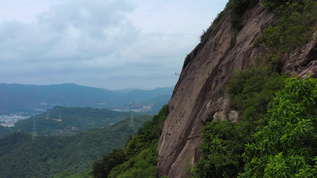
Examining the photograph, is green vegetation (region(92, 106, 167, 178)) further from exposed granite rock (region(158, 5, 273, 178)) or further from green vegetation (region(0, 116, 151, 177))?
green vegetation (region(0, 116, 151, 177))

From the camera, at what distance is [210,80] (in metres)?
14.7

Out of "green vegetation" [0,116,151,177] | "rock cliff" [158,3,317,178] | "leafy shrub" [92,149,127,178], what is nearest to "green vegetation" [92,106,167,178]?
"leafy shrub" [92,149,127,178]

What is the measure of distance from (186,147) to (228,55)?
6012mm

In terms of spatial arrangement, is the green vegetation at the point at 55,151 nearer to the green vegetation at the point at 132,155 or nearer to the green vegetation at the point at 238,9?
the green vegetation at the point at 132,155

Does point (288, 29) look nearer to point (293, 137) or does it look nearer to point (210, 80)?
point (210, 80)

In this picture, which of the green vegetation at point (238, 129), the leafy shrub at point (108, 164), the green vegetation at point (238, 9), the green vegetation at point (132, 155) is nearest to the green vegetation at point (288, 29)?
the green vegetation at point (238, 129)

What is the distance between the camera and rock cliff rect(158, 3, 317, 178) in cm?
1146

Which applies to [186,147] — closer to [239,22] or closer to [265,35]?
[265,35]

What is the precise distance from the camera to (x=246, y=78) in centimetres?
1080

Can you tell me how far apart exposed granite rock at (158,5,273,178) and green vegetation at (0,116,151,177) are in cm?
7996

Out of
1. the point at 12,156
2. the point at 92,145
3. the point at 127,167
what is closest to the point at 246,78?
the point at 127,167

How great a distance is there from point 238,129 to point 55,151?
12342 cm

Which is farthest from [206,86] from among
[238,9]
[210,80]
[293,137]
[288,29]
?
[293,137]

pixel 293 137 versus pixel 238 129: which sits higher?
pixel 293 137
